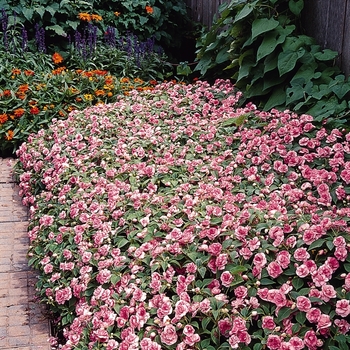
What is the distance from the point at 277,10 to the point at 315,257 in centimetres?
215

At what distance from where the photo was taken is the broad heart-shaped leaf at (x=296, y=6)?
3.40 meters

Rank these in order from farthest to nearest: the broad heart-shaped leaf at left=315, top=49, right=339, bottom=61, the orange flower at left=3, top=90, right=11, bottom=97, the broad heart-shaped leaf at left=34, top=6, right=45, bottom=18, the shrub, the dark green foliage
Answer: the shrub → the broad heart-shaped leaf at left=34, top=6, right=45, bottom=18 → the orange flower at left=3, top=90, right=11, bottom=97 → the broad heart-shaped leaf at left=315, top=49, right=339, bottom=61 → the dark green foliage

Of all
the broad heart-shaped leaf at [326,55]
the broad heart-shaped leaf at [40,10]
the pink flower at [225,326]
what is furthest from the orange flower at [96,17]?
the pink flower at [225,326]

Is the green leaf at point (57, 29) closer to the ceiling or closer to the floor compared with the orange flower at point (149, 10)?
closer to the floor

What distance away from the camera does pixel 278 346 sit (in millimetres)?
1731

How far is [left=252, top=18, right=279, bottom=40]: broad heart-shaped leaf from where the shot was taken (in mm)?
3365

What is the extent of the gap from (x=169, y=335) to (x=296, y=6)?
235cm

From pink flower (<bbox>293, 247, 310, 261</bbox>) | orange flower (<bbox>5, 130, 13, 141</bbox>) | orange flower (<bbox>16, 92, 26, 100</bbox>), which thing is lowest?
orange flower (<bbox>5, 130, 13, 141</bbox>)

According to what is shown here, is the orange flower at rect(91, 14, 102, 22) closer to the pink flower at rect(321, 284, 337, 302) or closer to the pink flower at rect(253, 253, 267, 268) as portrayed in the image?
the pink flower at rect(253, 253, 267, 268)

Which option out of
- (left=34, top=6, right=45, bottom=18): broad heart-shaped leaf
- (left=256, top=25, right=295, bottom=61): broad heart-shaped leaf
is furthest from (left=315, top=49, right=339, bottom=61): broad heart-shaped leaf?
(left=34, top=6, right=45, bottom=18): broad heart-shaped leaf

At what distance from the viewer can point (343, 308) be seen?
1.73m

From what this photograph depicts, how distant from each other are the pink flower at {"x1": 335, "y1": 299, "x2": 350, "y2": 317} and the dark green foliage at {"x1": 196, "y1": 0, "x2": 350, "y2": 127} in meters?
1.31

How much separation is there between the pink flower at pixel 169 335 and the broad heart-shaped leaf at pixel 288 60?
1871mm

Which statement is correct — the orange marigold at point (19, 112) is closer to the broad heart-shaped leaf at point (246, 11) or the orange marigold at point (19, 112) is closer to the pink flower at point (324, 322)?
the broad heart-shaped leaf at point (246, 11)
